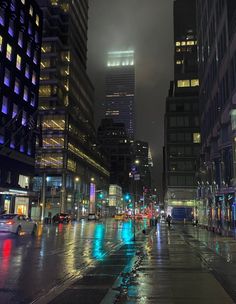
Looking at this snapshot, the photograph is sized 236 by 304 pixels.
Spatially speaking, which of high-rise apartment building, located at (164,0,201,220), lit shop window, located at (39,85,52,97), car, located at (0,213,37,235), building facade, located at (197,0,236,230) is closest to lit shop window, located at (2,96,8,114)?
car, located at (0,213,37,235)

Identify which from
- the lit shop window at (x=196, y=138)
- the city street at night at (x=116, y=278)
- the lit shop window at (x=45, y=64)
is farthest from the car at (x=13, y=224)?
the lit shop window at (x=196, y=138)

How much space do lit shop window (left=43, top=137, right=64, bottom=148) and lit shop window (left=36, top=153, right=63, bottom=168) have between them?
2.18 metres

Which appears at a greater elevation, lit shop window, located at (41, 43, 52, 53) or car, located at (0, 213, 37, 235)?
lit shop window, located at (41, 43, 52, 53)

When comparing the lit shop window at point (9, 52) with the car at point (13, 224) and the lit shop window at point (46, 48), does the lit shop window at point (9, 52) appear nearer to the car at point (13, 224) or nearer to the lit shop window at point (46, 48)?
the car at point (13, 224)

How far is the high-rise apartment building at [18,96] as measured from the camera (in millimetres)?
55469

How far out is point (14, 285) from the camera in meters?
10.8

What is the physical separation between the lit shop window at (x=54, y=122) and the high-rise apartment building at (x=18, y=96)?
28.9 m

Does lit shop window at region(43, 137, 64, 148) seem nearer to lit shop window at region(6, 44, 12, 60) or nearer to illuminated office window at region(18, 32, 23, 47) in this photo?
illuminated office window at region(18, 32, 23, 47)

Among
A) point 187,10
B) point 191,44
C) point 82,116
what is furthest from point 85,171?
point 187,10

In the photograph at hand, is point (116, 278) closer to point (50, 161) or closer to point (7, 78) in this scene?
point (7, 78)

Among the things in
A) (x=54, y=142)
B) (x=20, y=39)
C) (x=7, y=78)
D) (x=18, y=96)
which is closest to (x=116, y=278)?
(x=7, y=78)

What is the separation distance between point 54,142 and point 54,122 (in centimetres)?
500

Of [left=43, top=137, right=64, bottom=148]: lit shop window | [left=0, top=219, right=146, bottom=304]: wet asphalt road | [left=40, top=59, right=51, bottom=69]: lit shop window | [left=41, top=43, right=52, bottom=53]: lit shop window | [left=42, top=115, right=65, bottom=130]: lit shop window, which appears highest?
[left=41, top=43, right=52, bottom=53]: lit shop window

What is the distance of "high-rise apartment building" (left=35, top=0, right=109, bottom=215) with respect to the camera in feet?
311
